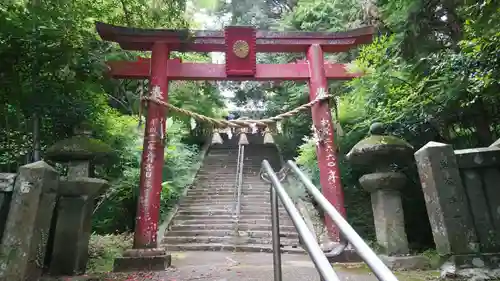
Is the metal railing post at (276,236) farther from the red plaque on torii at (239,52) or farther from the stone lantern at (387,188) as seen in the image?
the red plaque on torii at (239,52)

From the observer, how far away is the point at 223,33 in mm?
6336

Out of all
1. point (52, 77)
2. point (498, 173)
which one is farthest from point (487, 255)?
point (52, 77)

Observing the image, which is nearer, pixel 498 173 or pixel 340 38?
pixel 498 173

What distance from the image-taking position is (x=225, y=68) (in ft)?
20.8

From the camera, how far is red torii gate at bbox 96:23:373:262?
561cm

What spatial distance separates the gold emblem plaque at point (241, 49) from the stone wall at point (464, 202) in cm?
358

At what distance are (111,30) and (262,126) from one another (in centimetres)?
290

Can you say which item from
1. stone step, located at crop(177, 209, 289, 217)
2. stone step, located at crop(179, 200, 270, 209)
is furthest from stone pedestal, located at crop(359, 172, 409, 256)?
stone step, located at crop(179, 200, 270, 209)

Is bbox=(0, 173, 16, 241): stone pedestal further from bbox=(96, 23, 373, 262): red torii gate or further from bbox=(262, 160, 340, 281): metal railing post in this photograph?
bbox=(262, 160, 340, 281): metal railing post

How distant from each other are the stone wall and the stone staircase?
2.52 metres

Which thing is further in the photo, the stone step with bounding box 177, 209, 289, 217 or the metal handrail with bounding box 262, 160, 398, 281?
the stone step with bounding box 177, 209, 289, 217

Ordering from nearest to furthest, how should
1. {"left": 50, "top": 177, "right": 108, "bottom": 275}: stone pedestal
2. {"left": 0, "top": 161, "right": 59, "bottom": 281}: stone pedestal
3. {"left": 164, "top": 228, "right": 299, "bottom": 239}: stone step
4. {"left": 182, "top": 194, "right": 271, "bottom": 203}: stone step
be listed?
{"left": 0, "top": 161, "right": 59, "bottom": 281}: stone pedestal
{"left": 50, "top": 177, "right": 108, "bottom": 275}: stone pedestal
{"left": 164, "top": 228, "right": 299, "bottom": 239}: stone step
{"left": 182, "top": 194, "right": 271, "bottom": 203}: stone step

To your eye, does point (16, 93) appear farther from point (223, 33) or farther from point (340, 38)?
point (340, 38)

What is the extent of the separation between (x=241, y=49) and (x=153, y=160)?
96.2 inches
